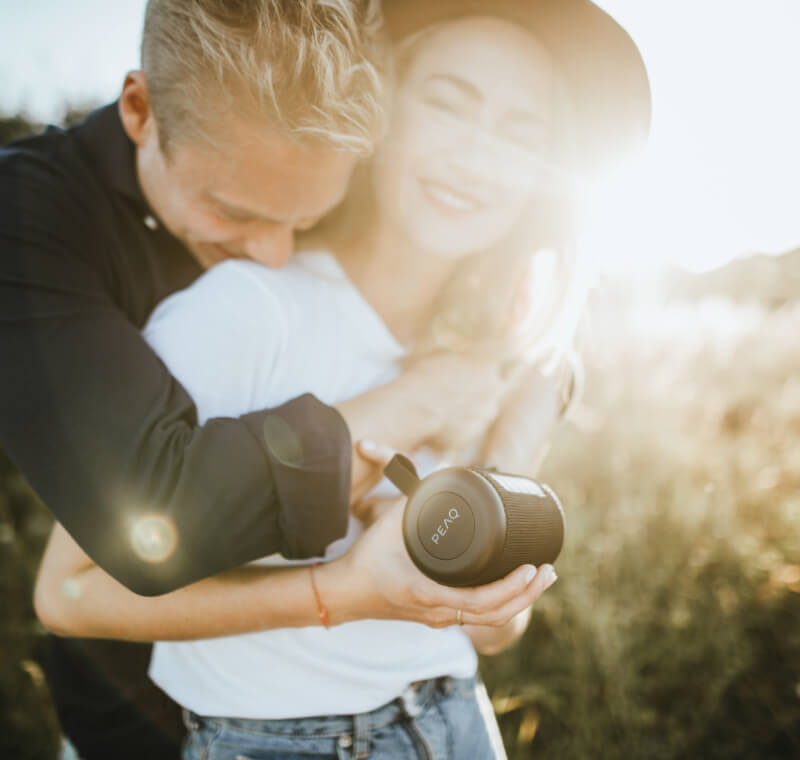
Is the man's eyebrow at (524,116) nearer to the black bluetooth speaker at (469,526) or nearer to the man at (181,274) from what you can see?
the man at (181,274)

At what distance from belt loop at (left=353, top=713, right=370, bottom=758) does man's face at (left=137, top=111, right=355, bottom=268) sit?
1061mm

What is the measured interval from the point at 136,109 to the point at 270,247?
0.53 meters

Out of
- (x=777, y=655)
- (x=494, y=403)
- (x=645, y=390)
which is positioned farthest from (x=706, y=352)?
(x=494, y=403)

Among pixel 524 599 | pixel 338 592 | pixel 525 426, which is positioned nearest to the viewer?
pixel 524 599

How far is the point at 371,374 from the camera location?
143cm

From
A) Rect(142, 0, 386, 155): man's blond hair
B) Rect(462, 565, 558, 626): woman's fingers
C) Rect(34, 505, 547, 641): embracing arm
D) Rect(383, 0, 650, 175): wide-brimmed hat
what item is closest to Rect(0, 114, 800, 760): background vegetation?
Rect(34, 505, 547, 641): embracing arm

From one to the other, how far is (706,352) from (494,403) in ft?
10.1

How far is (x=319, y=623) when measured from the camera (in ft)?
3.60

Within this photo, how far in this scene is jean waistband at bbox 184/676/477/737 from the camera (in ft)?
3.97

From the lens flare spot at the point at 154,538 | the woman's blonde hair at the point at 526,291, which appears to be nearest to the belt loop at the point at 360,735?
the lens flare spot at the point at 154,538

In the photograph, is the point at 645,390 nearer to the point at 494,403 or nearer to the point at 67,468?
the point at 494,403

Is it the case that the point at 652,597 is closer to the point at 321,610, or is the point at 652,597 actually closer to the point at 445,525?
the point at 321,610

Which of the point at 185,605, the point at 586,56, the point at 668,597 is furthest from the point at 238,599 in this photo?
the point at 668,597

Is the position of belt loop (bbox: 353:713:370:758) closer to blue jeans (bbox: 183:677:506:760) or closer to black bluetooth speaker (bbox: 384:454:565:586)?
blue jeans (bbox: 183:677:506:760)
